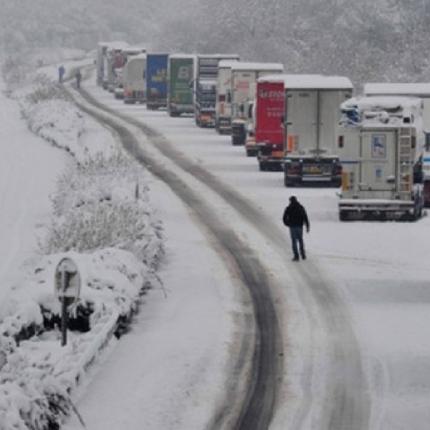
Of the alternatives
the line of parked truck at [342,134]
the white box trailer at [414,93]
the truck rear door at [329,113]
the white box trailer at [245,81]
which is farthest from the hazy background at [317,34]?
the white box trailer at [414,93]

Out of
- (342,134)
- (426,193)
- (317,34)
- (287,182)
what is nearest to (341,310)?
(342,134)

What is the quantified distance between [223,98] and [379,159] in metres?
27.9

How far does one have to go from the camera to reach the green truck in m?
74.6

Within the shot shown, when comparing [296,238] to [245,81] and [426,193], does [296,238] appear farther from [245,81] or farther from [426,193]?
[245,81]

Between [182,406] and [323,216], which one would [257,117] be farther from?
[182,406]

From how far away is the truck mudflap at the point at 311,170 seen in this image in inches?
1697

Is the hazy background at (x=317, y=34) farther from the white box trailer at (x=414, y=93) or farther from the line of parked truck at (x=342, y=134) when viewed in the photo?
the white box trailer at (x=414, y=93)

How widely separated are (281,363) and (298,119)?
2235 cm

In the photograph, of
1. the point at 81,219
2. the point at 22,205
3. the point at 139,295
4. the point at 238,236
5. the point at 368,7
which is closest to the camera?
the point at 139,295

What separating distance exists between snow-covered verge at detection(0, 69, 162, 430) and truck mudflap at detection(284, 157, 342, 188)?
6481 millimetres

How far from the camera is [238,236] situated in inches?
1325

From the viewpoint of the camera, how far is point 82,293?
73.4ft

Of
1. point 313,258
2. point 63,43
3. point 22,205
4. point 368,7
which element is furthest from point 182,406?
point 63,43

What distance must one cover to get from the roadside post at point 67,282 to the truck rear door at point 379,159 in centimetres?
1720
